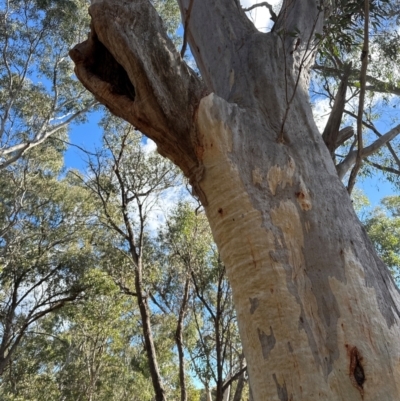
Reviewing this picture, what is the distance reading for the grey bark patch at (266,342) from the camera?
1.32m

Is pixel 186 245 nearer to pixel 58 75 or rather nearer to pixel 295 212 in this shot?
pixel 58 75

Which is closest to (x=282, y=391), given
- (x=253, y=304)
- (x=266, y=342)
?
(x=266, y=342)

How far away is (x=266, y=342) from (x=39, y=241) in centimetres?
1129

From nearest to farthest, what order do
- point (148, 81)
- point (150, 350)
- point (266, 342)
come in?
point (266, 342) < point (148, 81) < point (150, 350)

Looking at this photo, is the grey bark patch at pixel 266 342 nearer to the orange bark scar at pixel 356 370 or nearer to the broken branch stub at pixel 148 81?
the orange bark scar at pixel 356 370

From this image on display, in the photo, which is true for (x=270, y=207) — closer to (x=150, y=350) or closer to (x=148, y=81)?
(x=148, y=81)

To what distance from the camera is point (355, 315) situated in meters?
A: 1.32

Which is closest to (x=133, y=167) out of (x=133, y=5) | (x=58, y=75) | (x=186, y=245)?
(x=186, y=245)

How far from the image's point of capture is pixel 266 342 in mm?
1336

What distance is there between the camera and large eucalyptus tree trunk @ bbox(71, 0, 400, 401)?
1.26 meters

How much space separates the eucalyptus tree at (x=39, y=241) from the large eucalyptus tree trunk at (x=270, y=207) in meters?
9.72

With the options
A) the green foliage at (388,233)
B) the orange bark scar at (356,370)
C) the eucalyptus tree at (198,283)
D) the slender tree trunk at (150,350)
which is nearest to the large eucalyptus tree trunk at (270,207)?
the orange bark scar at (356,370)

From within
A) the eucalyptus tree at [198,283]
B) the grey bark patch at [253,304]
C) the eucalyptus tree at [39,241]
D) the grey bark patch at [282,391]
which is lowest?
the grey bark patch at [282,391]

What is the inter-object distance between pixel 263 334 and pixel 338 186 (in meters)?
0.64
